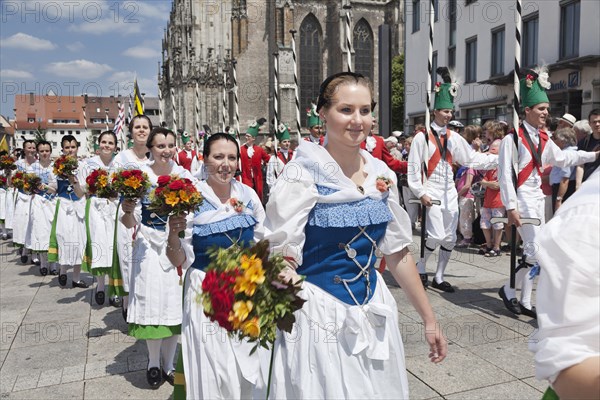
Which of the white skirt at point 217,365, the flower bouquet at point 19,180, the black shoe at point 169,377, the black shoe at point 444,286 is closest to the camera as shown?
the white skirt at point 217,365

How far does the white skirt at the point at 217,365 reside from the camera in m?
3.35

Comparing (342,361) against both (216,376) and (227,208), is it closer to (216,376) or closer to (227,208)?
(216,376)

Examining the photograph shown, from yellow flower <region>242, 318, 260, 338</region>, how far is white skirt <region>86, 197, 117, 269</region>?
239 inches

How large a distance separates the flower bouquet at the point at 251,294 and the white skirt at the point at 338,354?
380 mm

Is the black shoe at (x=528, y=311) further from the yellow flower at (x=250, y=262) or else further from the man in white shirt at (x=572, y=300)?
the man in white shirt at (x=572, y=300)

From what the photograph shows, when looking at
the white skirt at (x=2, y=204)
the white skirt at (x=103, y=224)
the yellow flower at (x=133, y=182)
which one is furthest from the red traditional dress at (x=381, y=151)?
the white skirt at (x=2, y=204)

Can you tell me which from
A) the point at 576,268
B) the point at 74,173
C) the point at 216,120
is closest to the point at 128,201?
the point at 74,173

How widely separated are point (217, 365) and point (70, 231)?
635 centimetres

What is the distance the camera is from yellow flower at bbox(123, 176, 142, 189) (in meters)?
4.78

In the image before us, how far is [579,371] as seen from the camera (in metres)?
1.29

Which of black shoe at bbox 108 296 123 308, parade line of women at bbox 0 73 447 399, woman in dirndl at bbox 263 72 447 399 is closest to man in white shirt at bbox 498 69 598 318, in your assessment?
parade line of women at bbox 0 73 447 399

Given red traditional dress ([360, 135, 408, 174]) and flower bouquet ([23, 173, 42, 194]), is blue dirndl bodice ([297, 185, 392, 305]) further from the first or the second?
flower bouquet ([23, 173, 42, 194])

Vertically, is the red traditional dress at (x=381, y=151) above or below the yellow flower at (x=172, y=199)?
above

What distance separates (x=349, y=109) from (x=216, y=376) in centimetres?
181
